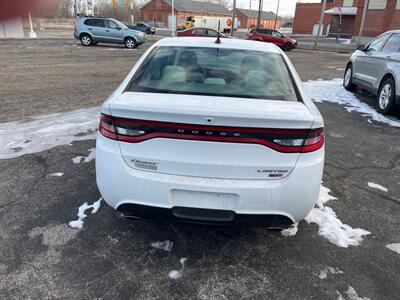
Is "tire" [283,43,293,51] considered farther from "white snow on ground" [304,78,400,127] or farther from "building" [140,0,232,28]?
"building" [140,0,232,28]

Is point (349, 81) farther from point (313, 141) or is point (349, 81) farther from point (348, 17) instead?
point (348, 17)

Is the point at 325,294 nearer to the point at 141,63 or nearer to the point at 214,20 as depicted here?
the point at 141,63

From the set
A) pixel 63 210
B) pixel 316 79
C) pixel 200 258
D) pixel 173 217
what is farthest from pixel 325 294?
pixel 316 79

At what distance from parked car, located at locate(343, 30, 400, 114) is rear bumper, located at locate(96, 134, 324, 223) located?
5311mm

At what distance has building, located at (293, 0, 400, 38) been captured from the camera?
121 ft

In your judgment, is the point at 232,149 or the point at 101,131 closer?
the point at 232,149

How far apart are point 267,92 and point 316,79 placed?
33.5 ft

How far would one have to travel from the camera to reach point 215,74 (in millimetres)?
3207

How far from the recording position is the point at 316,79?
40.4 ft

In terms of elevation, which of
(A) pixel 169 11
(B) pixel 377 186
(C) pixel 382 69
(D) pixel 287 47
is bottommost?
(D) pixel 287 47

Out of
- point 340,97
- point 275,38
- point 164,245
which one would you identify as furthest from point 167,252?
point 275,38

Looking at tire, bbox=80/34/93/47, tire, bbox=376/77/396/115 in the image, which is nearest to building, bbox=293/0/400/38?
tire, bbox=80/34/93/47

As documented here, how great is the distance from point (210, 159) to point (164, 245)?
983 millimetres

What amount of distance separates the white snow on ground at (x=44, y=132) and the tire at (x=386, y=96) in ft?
18.6
